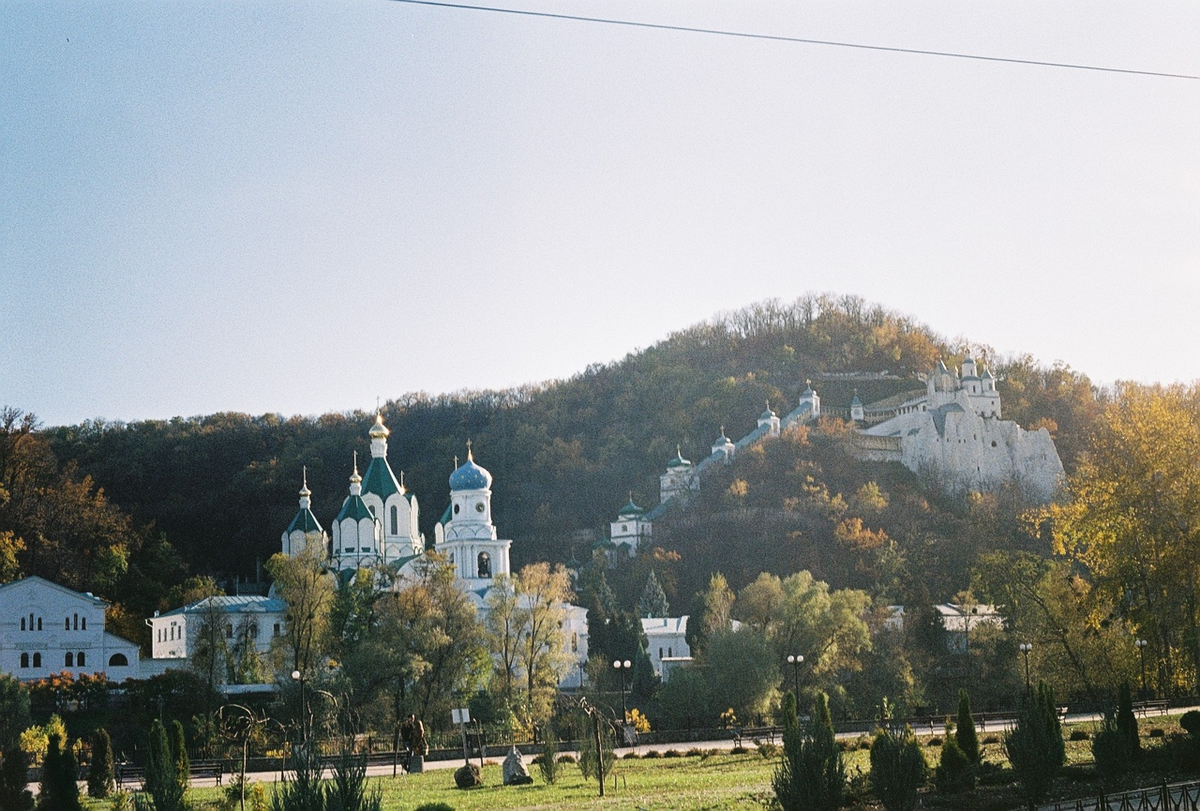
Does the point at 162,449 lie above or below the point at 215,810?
above

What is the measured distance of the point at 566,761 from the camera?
28578mm

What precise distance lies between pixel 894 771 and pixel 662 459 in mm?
82007

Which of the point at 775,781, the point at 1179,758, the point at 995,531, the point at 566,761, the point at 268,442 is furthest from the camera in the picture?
the point at 268,442

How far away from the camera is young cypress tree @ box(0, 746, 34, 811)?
57.9ft

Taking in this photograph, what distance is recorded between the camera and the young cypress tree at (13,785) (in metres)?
17.6

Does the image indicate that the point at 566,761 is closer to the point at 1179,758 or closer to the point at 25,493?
the point at 1179,758

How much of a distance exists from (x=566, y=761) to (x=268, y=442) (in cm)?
7774

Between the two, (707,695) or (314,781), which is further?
(707,695)

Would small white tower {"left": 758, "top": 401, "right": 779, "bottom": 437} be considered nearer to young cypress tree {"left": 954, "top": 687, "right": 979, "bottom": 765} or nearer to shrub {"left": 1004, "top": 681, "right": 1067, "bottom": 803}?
young cypress tree {"left": 954, "top": 687, "right": 979, "bottom": 765}

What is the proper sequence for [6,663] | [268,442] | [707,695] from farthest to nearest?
[268,442]
[6,663]
[707,695]

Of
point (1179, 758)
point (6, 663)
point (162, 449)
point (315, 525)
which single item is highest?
point (162, 449)

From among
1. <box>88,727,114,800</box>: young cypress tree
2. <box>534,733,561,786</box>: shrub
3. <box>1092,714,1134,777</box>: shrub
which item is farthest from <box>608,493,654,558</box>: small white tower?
<box>1092,714,1134,777</box>: shrub

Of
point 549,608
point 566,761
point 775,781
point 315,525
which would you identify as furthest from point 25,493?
point 775,781

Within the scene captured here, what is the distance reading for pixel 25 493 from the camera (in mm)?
64500
